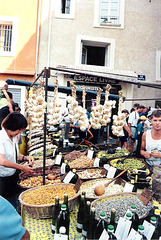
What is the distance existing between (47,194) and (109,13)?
36.1 ft

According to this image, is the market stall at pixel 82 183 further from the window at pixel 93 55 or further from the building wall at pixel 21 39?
the window at pixel 93 55

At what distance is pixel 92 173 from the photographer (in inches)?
120

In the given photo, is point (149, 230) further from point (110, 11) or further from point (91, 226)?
point (110, 11)

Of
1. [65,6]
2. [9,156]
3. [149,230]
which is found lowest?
[149,230]

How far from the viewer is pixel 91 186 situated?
2.49 metres

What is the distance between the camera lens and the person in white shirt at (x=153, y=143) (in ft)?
10.2

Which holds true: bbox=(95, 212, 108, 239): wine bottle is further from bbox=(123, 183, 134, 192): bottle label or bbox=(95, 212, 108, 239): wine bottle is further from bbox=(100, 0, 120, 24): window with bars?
bbox=(100, 0, 120, 24): window with bars

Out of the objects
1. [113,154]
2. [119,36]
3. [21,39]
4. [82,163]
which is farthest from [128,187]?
[119,36]

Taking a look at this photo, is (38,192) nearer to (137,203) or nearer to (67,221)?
(67,221)

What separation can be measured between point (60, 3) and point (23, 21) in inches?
84.8

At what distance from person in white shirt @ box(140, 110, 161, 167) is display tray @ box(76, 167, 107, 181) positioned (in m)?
0.78

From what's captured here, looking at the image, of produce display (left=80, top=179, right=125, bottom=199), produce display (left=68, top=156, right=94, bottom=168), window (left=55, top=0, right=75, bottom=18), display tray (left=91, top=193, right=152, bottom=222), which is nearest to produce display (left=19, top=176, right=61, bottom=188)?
produce display (left=80, top=179, right=125, bottom=199)

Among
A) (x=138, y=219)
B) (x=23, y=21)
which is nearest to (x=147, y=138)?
(x=138, y=219)

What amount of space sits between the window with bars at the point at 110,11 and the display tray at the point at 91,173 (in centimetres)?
979
